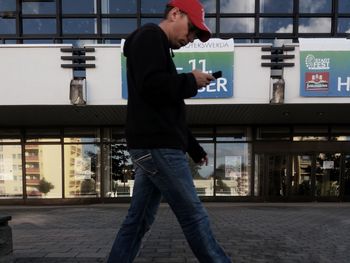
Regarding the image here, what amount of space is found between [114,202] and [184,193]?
34.8 ft

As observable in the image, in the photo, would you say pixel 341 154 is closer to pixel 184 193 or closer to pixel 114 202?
pixel 114 202

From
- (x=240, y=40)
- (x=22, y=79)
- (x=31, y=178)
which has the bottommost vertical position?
(x=31, y=178)

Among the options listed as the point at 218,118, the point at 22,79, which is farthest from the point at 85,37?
the point at 218,118

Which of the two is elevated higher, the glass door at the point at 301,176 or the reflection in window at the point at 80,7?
Result: the reflection in window at the point at 80,7

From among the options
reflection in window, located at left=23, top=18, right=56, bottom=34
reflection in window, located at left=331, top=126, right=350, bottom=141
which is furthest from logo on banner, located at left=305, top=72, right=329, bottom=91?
reflection in window, located at left=23, top=18, right=56, bottom=34

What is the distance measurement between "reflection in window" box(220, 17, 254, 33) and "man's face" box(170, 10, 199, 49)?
975cm

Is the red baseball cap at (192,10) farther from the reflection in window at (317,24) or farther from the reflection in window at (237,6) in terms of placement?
the reflection in window at (317,24)

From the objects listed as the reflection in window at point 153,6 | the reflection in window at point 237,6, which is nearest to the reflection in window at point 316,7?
the reflection in window at point 237,6

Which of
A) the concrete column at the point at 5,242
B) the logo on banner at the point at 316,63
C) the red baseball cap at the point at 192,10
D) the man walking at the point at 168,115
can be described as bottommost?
the concrete column at the point at 5,242

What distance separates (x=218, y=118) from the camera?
11.0m

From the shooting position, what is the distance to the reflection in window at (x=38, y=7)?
11.2 meters

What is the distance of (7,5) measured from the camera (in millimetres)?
11234

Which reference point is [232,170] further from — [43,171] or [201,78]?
[201,78]

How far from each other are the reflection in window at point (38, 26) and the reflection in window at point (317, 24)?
802 centimetres
